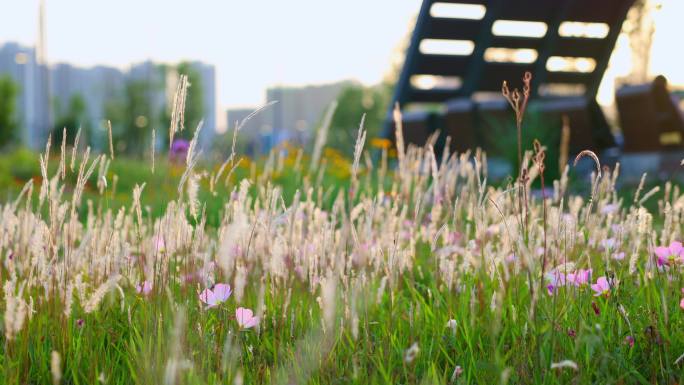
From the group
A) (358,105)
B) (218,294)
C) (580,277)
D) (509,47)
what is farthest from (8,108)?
(580,277)

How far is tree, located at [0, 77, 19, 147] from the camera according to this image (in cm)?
3187

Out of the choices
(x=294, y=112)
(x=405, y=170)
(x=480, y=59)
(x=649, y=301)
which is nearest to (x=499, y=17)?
(x=480, y=59)

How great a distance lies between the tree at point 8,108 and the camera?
3187cm

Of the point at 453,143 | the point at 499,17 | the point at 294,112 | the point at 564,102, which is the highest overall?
the point at 499,17

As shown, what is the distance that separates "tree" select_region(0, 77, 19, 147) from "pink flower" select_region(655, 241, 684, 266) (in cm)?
3281

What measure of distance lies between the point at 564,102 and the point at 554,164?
3.43ft

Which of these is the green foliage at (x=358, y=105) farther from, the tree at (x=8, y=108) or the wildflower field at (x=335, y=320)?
the wildflower field at (x=335, y=320)

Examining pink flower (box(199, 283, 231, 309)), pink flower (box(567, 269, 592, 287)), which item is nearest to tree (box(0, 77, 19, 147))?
pink flower (box(199, 283, 231, 309))

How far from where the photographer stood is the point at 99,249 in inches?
79.3

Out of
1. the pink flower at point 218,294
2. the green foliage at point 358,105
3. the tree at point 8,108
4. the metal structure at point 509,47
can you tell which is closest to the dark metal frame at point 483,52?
the metal structure at point 509,47

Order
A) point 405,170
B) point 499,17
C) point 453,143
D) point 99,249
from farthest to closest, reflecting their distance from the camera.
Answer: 1. point 499,17
2. point 453,143
3. point 405,170
4. point 99,249

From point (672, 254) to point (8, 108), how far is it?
34436mm

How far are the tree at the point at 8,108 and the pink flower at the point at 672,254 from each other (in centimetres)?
3281

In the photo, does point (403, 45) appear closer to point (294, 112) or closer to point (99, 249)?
point (99, 249)
